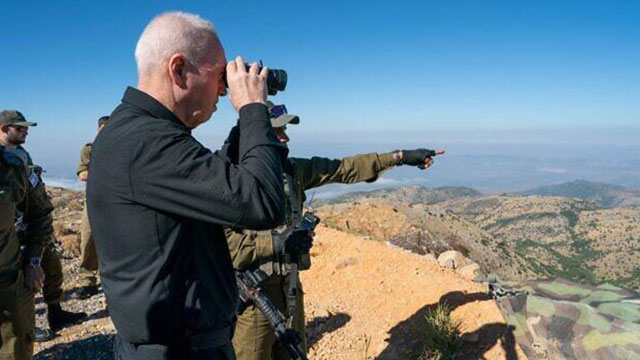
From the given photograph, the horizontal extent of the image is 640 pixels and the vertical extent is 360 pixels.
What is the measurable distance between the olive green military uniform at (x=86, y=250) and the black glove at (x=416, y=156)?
14.9ft

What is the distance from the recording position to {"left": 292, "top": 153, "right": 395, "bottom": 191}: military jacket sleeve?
3.86 metres

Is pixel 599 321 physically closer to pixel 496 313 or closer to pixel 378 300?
pixel 496 313

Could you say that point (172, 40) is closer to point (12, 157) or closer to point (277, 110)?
point (277, 110)

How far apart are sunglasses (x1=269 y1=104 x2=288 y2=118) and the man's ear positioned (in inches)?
84.2

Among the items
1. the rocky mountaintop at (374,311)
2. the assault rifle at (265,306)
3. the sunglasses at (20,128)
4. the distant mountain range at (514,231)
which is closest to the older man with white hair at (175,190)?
the assault rifle at (265,306)

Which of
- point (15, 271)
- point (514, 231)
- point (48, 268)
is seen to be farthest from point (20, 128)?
point (514, 231)

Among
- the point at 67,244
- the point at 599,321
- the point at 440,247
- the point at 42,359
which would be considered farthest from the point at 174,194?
the point at 440,247

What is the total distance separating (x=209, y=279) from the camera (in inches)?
61.3

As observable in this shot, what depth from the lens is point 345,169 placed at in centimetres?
398

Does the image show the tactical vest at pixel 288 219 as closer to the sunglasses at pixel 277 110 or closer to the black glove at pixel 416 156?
the sunglasses at pixel 277 110

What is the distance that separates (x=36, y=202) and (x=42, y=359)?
6.69 feet

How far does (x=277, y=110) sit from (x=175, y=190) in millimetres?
2460

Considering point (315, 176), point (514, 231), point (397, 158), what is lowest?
point (514, 231)

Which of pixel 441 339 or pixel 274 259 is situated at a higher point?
pixel 274 259
